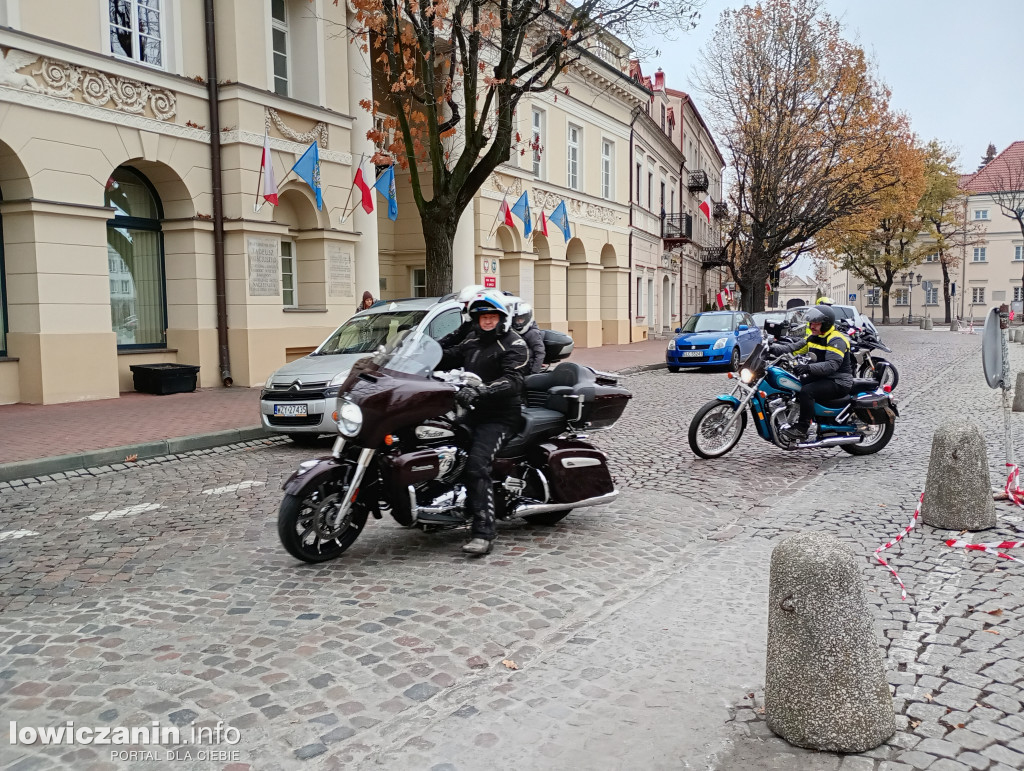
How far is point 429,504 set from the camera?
532cm

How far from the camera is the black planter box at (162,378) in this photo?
1440 centimetres

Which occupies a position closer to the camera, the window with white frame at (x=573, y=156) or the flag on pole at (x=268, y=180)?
the flag on pole at (x=268, y=180)

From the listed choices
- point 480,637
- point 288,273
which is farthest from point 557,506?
point 288,273

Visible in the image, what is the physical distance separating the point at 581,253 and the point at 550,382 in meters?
24.4

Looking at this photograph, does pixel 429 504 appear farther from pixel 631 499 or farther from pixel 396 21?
pixel 396 21

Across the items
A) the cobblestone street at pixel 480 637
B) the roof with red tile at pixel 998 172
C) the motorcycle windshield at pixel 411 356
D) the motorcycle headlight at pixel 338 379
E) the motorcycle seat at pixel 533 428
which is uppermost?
the roof with red tile at pixel 998 172

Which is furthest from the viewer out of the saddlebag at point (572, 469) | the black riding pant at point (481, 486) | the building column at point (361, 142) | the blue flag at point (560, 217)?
the blue flag at point (560, 217)

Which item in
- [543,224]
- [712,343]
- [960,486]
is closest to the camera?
[960,486]

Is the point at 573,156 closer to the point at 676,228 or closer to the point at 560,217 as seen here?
the point at 560,217

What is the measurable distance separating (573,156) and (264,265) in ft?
51.6

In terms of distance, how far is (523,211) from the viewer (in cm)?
2378

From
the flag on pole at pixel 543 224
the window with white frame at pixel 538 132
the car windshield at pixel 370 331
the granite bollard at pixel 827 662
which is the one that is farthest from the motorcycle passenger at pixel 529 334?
the window with white frame at pixel 538 132

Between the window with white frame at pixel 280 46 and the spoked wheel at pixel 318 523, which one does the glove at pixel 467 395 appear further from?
the window with white frame at pixel 280 46

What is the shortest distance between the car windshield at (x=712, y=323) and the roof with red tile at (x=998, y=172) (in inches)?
2404
